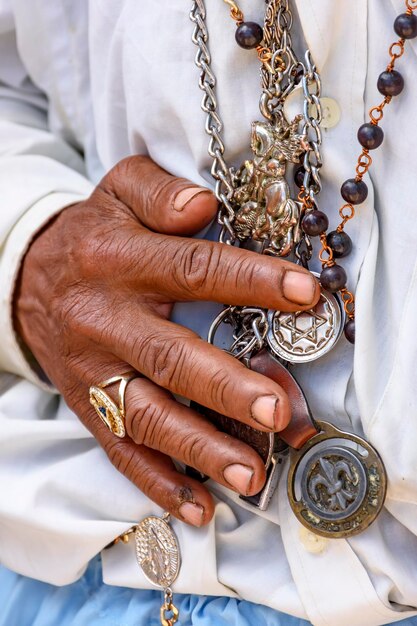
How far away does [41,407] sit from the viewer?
3.72 ft

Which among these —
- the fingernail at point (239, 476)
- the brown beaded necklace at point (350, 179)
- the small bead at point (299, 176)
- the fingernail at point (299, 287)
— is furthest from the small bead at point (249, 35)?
the fingernail at point (239, 476)

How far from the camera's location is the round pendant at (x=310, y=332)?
80 cm

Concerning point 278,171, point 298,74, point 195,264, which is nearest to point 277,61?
point 298,74

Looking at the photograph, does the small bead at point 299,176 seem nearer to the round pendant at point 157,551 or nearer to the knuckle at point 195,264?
the knuckle at point 195,264

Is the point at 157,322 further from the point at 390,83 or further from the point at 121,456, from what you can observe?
the point at 390,83

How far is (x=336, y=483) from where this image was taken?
80cm

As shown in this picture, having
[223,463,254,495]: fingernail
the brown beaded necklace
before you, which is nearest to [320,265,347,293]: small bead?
the brown beaded necklace

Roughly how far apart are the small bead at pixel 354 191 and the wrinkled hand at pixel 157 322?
10 cm

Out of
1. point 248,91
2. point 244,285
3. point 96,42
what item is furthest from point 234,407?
point 96,42

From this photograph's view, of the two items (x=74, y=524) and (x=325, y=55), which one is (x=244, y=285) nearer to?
(x=325, y=55)

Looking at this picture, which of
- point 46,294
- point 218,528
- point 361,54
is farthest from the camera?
point 46,294

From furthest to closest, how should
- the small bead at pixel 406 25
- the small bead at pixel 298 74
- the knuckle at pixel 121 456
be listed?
the knuckle at pixel 121 456 < the small bead at pixel 298 74 < the small bead at pixel 406 25

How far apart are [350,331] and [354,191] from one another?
0.15 metres

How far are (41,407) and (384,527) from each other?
568 mm
